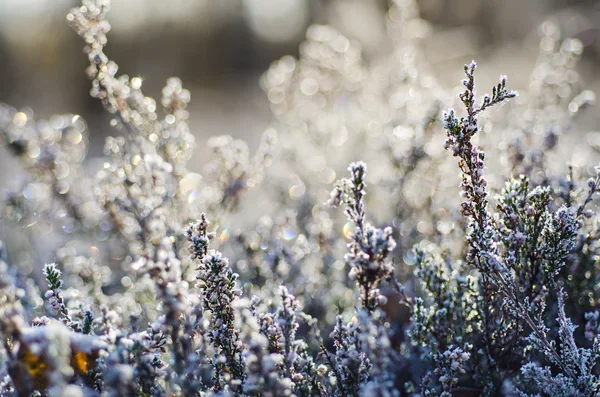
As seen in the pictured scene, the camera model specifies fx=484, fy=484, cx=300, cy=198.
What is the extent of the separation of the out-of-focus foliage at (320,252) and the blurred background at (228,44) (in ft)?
5.96

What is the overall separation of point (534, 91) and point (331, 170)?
197 cm

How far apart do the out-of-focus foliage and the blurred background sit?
182 cm

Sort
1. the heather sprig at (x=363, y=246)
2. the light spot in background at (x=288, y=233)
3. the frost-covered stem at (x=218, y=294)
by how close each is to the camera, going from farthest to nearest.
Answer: the light spot in background at (x=288, y=233) < the frost-covered stem at (x=218, y=294) < the heather sprig at (x=363, y=246)

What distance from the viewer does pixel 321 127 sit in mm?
4867

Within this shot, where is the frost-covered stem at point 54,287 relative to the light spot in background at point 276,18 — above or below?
below

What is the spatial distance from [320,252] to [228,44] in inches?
951

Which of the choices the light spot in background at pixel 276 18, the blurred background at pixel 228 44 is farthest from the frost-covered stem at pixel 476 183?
the light spot in background at pixel 276 18

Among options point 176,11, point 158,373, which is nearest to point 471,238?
point 158,373

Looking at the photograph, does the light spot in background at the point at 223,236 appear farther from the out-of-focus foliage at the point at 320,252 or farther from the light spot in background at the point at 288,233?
the light spot in background at the point at 288,233

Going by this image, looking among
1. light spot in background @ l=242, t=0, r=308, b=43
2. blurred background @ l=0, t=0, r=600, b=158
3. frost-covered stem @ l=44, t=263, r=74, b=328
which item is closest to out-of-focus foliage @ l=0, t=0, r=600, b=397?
frost-covered stem @ l=44, t=263, r=74, b=328

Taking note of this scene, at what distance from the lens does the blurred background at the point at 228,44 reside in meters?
9.20

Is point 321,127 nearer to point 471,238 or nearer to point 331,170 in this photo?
point 331,170

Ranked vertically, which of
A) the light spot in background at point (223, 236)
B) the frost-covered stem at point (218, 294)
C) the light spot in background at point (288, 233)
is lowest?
the frost-covered stem at point (218, 294)

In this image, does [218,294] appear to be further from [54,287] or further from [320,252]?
[320,252]
